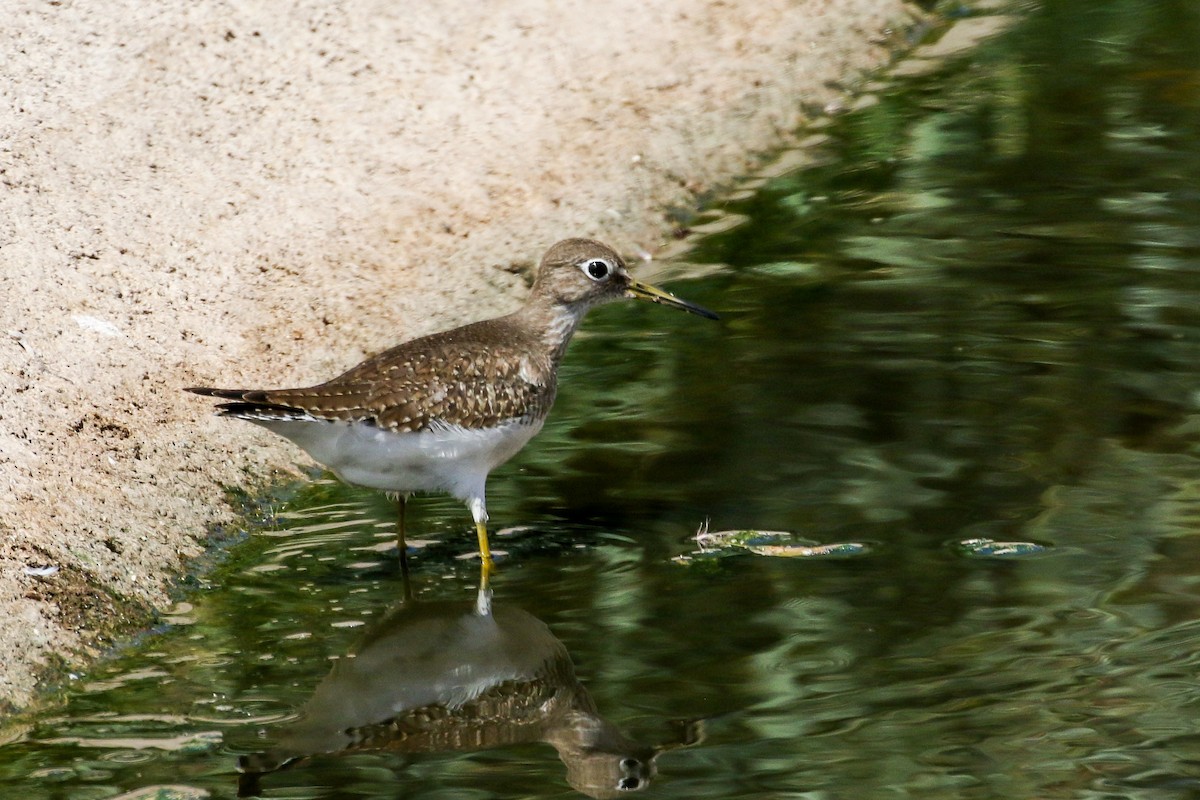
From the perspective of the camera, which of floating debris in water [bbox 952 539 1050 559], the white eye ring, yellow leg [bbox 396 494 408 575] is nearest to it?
floating debris in water [bbox 952 539 1050 559]

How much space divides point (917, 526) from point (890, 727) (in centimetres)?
167

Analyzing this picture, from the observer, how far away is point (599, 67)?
40.9 feet

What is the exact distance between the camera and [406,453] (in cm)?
779

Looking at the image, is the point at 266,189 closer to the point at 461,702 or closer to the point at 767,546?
the point at 767,546

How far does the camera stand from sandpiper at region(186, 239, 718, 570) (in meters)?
7.62

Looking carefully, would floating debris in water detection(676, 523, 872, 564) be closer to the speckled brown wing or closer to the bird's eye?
the speckled brown wing

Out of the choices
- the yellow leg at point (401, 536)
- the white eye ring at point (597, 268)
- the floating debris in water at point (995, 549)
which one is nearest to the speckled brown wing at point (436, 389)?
the yellow leg at point (401, 536)

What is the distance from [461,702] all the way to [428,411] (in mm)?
1598

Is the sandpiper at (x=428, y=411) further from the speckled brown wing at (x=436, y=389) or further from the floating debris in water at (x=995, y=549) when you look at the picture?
the floating debris in water at (x=995, y=549)

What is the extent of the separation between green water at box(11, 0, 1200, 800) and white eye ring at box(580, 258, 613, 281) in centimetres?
73

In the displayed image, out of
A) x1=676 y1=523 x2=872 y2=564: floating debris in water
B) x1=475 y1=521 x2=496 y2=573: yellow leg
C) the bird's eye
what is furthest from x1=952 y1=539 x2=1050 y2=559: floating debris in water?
the bird's eye

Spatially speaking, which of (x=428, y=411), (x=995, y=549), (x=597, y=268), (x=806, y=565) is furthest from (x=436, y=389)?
(x=995, y=549)

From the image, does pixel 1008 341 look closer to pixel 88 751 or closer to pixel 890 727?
pixel 890 727

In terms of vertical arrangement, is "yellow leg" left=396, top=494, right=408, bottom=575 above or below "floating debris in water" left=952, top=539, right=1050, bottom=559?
above
